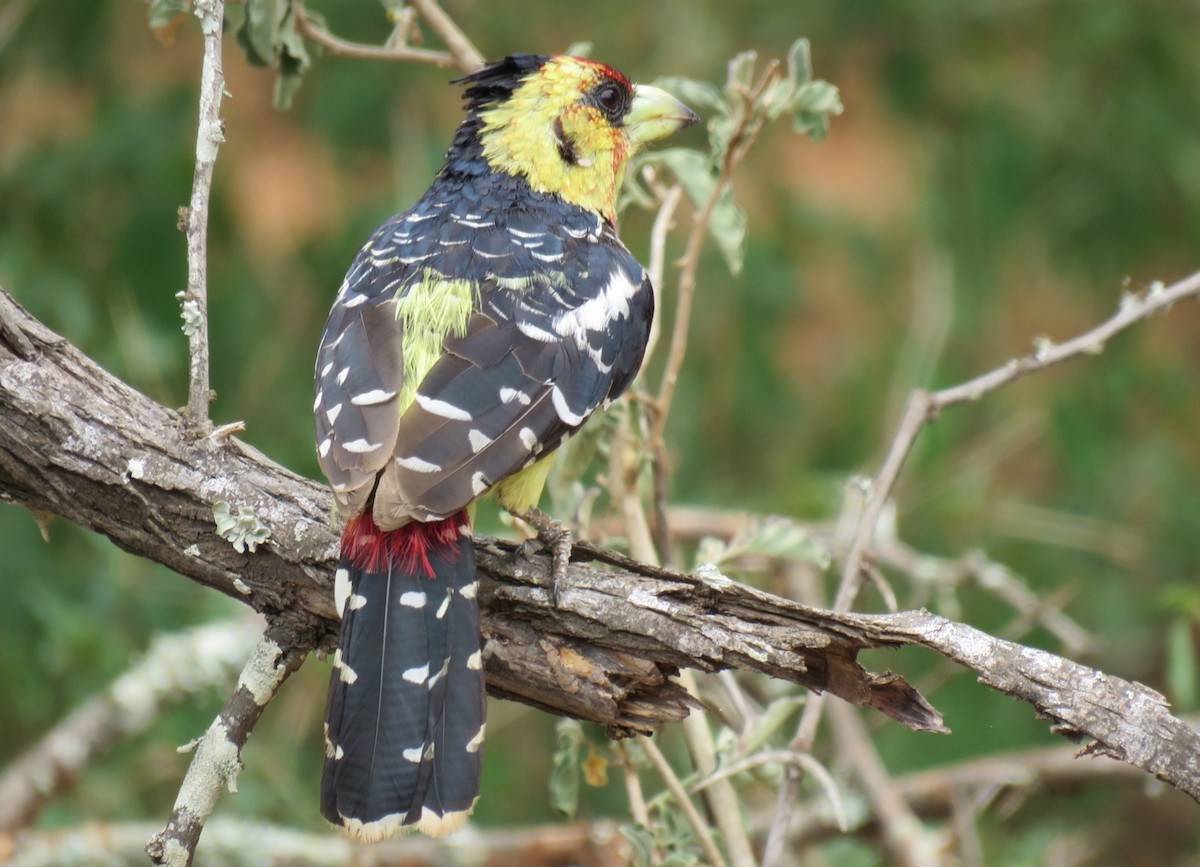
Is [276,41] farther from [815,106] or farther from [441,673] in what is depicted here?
[441,673]

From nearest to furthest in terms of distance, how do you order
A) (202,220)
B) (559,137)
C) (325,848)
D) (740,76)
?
(202,220), (740,76), (559,137), (325,848)

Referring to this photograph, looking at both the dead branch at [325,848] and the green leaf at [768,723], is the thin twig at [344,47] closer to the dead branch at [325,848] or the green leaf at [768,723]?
the green leaf at [768,723]

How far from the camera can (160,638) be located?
168 inches

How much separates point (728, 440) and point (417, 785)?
3.52 m

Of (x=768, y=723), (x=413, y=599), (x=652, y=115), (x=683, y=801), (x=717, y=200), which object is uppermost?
(x=652, y=115)

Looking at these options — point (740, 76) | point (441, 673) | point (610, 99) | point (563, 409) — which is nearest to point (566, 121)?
point (610, 99)

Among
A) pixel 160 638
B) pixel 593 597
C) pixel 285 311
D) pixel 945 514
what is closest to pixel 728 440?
pixel 945 514

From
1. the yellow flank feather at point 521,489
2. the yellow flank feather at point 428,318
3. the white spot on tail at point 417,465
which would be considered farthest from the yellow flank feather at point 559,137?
the white spot on tail at point 417,465

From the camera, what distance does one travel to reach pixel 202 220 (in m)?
2.50

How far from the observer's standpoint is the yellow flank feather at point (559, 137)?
376 cm

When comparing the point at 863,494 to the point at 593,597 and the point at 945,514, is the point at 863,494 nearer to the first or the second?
the point at 593,597

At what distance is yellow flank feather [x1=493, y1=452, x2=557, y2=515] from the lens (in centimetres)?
304

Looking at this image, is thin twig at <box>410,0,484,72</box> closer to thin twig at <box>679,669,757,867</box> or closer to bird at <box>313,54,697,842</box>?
bird at <box>313,54,697,842</box>

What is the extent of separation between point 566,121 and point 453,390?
1316mm
